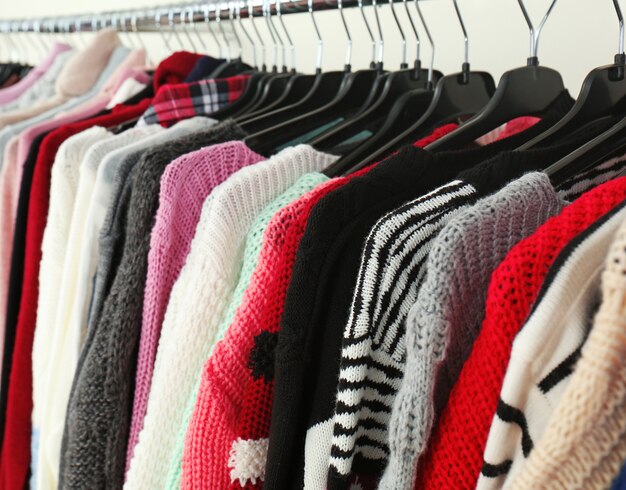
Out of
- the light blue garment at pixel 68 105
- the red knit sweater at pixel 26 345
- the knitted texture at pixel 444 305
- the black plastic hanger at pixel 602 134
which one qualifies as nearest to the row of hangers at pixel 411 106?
the black plastic hanger at pixel 602 134

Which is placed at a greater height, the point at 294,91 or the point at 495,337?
the point at 294,91

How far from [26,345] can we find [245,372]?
445 millimetres

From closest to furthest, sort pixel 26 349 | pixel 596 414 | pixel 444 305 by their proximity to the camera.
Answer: pixel 596 414, pixel 444 305, pixel 26 349

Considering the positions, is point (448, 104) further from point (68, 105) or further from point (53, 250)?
point (68, 105)

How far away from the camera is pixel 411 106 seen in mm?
708

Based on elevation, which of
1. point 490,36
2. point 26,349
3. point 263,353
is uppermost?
point 490,36

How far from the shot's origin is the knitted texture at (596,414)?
0.28 meters

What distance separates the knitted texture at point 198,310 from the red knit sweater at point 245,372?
5 centimetres

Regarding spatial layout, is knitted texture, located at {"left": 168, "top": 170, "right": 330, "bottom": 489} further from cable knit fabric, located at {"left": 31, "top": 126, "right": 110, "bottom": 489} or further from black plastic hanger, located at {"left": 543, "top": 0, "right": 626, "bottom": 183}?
cable knit fabric, located at {"left": 31, "top": 126, "right": 110, "bottom": 489}

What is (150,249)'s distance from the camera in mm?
623

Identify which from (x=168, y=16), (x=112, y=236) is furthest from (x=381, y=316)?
(x=168, y=16)

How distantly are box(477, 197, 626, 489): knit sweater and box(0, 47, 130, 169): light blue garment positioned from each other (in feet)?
2.76

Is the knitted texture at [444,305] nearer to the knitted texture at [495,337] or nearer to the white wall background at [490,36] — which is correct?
the knitted texture at [495,337]

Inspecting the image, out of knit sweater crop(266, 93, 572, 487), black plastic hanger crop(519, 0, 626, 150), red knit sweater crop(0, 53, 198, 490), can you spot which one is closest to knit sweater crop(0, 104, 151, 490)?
red knit sweater crop(0, 53, 198, 490)
